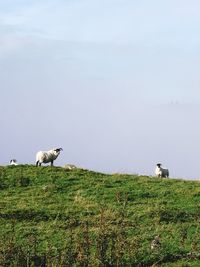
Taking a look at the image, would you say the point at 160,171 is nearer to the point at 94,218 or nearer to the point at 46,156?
the point at 46,156

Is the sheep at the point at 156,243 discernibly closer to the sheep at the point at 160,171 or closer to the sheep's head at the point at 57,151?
the sheep at the point at 160,171

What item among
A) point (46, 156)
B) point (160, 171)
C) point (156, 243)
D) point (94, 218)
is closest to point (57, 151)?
point (46, 156)

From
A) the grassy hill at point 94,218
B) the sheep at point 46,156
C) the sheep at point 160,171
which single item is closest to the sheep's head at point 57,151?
the sheep at point 46,156

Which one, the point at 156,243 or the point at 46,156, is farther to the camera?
the point at 46,156

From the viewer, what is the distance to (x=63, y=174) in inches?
1204

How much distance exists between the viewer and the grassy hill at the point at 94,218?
1355 centimetres

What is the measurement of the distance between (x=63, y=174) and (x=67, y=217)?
25.9 feet

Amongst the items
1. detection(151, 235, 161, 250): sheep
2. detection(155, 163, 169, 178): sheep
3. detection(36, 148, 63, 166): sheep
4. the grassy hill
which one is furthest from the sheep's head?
detection(151, 235, 161, 250): sheep

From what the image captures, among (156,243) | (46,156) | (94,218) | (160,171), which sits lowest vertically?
(156,243)

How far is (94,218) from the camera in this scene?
21797 mm

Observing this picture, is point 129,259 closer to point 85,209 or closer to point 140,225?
point 140,225

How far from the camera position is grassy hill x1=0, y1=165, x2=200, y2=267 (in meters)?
13.5

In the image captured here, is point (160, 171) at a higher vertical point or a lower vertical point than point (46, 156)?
lower

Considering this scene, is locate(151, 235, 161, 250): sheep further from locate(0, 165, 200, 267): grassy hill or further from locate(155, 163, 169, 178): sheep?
locate(155, 163, 169, 178): sheep
